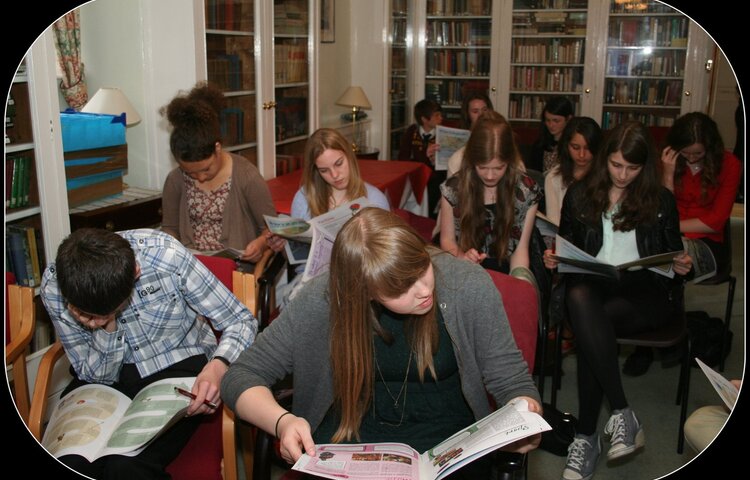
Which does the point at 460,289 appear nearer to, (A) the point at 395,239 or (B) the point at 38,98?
(A) the point at 395,239

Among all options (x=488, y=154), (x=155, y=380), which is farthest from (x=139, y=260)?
(x=488, y=154)

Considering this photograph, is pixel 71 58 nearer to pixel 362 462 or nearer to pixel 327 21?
pixel 327 21

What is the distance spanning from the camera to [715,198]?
10.0 feet

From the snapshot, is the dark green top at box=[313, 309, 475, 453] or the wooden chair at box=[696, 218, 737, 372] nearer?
the dark green top at box=[313, 309, 475, 453]

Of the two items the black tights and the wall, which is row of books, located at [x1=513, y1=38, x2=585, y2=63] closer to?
the wall

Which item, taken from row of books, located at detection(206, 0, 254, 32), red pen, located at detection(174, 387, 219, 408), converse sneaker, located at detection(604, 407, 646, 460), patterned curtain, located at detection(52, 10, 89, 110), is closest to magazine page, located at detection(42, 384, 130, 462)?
red pen, located at detection(174, 387, 219, 408)

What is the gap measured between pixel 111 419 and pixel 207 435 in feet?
0.91

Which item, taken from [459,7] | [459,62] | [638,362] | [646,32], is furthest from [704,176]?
[459,7]

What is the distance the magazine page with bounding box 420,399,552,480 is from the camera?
125 cm

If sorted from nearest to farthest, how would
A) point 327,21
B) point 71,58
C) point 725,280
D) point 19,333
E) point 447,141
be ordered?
point 19,333, point 725,280, point 71,58, point 447,141, point 327,21

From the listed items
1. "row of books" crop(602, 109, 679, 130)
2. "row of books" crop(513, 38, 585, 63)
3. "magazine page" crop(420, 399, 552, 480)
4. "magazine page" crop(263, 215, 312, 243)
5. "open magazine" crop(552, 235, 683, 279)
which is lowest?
"magazine page" crop(420, 399, 552, 480)

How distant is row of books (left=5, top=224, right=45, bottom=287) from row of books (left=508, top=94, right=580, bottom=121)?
5020 mm

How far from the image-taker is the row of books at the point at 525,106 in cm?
677

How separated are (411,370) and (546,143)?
9.06 feet
